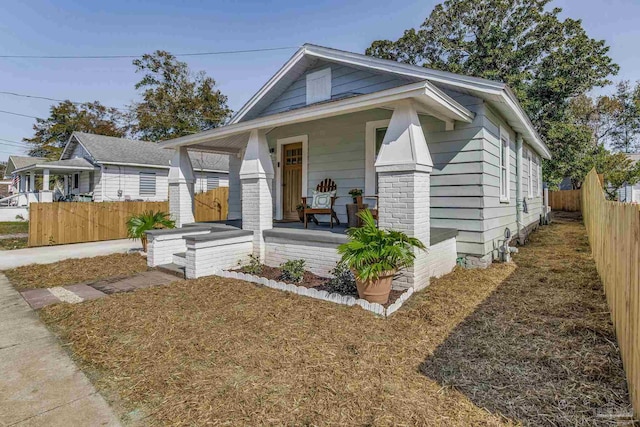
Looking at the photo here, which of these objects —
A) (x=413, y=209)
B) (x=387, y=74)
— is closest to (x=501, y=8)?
(x=387, y=74)

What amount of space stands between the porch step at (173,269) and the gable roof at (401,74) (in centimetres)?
437

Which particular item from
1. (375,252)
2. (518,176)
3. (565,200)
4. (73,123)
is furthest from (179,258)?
(73,123)

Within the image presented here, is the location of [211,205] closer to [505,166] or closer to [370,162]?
[370,162]

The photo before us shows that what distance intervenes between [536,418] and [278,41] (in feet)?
50.6

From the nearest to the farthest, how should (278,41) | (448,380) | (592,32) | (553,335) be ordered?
1. (448,380)
2. (553,335)
3. (278,41)
4. (592,32)

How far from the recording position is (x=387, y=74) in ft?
21.8

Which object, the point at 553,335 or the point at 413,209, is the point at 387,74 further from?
the point at 553,335

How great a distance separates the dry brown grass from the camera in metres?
5.80

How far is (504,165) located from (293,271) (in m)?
5.26

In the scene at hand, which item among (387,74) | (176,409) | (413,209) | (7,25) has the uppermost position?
(7,25)

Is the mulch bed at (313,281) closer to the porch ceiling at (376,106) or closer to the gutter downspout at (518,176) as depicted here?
the porch ceiling at (376,106)

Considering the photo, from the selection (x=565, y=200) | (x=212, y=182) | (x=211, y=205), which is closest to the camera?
(x=211, y=205)

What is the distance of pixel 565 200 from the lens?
788 inches

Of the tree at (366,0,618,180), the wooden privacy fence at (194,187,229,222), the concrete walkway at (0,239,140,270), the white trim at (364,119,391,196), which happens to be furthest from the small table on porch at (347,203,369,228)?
the tree at (366,0,618,180)
